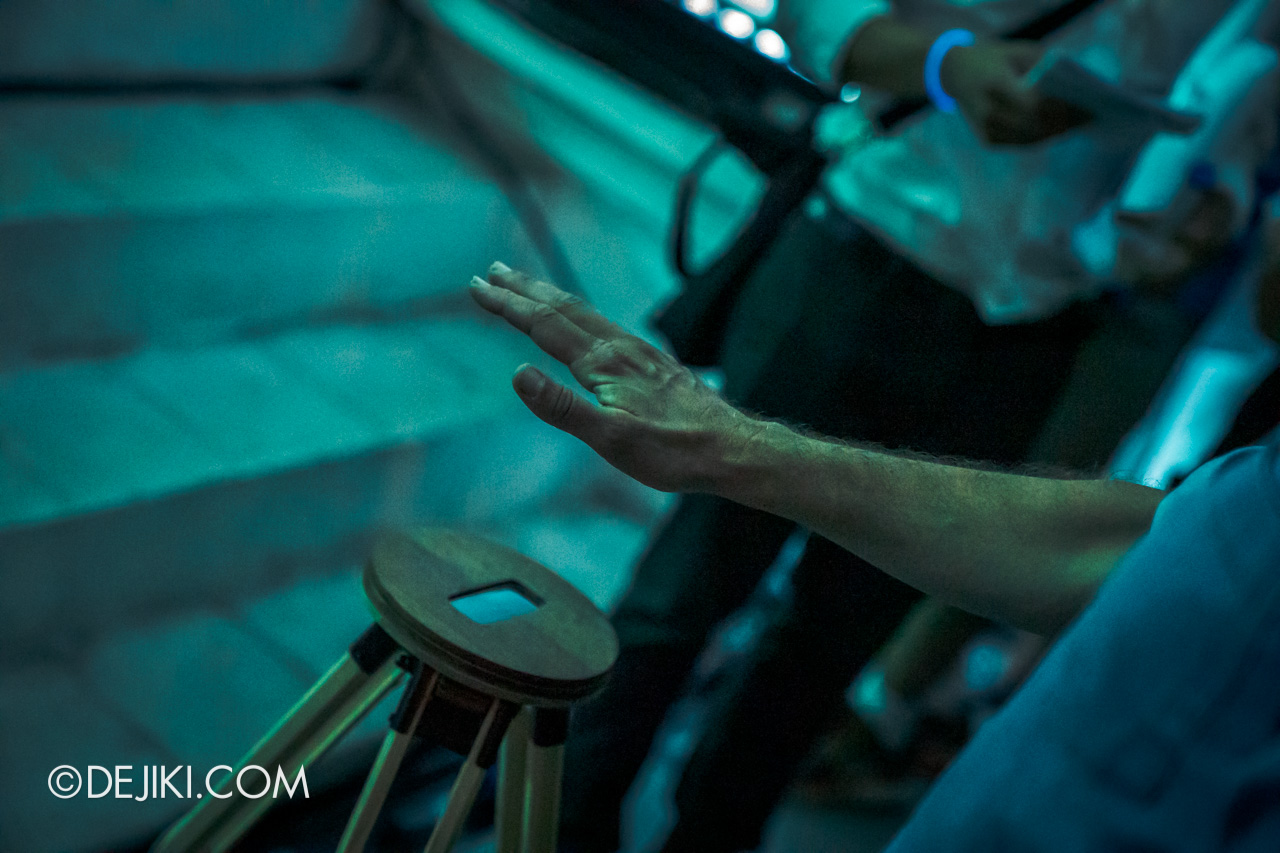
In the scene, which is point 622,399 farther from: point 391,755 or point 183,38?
point 183,38

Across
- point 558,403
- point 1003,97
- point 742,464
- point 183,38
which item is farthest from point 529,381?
point 183,38

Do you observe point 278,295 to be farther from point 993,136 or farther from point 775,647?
point 993,136

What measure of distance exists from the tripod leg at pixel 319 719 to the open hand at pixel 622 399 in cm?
31

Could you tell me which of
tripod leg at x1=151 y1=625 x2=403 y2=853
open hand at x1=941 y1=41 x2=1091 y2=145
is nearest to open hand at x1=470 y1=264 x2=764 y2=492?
tripod leg at x1=151 y1=625 x2=403 y2=853

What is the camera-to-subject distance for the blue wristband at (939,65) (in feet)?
4.12

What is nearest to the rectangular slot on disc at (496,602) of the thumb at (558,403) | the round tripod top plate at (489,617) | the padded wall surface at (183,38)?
the round tripod top plate at (489,617)

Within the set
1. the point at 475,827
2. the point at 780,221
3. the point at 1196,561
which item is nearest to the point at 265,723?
the point at 475,827

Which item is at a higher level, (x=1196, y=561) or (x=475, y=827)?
(x=1196, y=561)

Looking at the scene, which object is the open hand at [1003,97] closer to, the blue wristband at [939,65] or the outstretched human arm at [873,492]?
the blue wristband at [939,65]

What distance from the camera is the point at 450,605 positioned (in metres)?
0.95

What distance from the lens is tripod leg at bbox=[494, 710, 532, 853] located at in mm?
1021

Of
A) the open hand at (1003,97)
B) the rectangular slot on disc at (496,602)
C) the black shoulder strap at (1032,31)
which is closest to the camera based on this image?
the rectangular slot on disc at (496,602)

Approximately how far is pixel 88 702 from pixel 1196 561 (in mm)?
1599

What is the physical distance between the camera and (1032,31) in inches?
51.9
